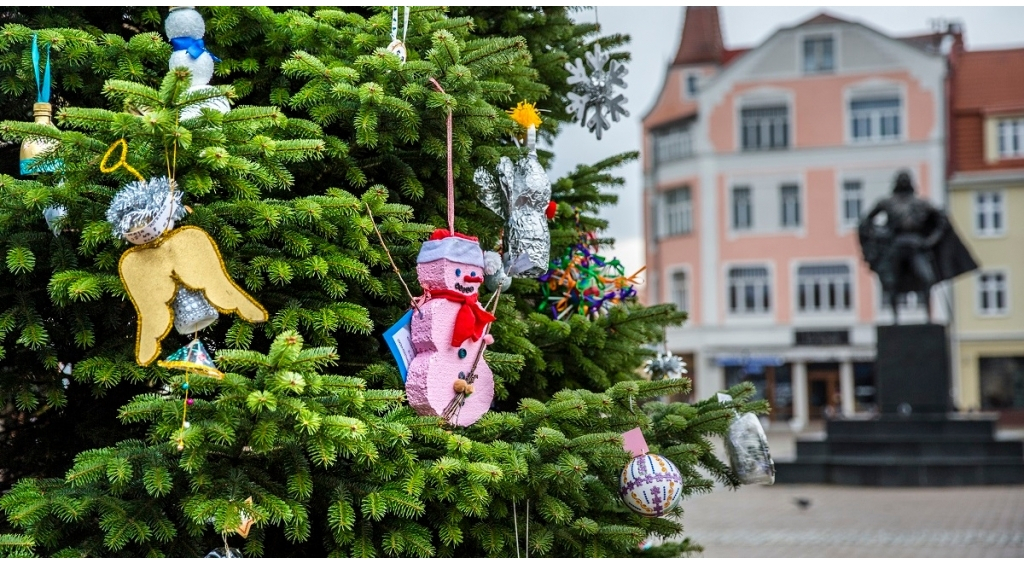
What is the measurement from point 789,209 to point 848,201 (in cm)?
169

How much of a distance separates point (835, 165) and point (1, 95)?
31.4m

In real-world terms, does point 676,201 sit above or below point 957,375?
above

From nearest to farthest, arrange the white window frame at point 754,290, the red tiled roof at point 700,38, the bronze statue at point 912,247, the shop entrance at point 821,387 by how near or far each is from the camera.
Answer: the bronze statue at point 912,247 → the shop entrance at point 821,387 → the white window frame at point 754,290 → the red tiled roof at point 700,38

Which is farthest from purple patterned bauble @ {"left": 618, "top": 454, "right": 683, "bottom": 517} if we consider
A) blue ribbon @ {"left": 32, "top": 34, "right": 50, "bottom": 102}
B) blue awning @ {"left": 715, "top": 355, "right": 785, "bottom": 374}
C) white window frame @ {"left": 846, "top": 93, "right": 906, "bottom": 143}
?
white window frame @ {"left": 846, "top": 93, "right": 906, "bottom": 143}

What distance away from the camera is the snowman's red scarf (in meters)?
2.94

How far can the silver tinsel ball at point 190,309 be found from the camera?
2656 millimetres

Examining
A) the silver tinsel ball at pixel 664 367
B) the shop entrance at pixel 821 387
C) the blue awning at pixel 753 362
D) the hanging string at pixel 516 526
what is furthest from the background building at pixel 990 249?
the hanging string at pixel 516 526

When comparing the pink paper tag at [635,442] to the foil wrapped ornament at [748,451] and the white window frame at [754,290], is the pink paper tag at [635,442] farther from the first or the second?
the white window frame at [754,290]

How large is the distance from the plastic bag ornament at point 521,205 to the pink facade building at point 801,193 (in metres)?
29.9

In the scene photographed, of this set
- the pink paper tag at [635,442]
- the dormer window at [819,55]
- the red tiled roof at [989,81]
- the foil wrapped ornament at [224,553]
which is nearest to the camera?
the foil wrapped ornament at [224,553]

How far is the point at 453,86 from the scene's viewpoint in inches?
120

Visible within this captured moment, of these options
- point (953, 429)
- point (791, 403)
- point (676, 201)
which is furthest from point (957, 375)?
point (953, 429)

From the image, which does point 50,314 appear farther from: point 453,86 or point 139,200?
point 453,86

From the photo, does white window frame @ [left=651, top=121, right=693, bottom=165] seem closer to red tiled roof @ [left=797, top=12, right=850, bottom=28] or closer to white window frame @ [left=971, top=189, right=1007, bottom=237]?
red tiled roof @ [left=797, top=12, right=850, bottom=28]
